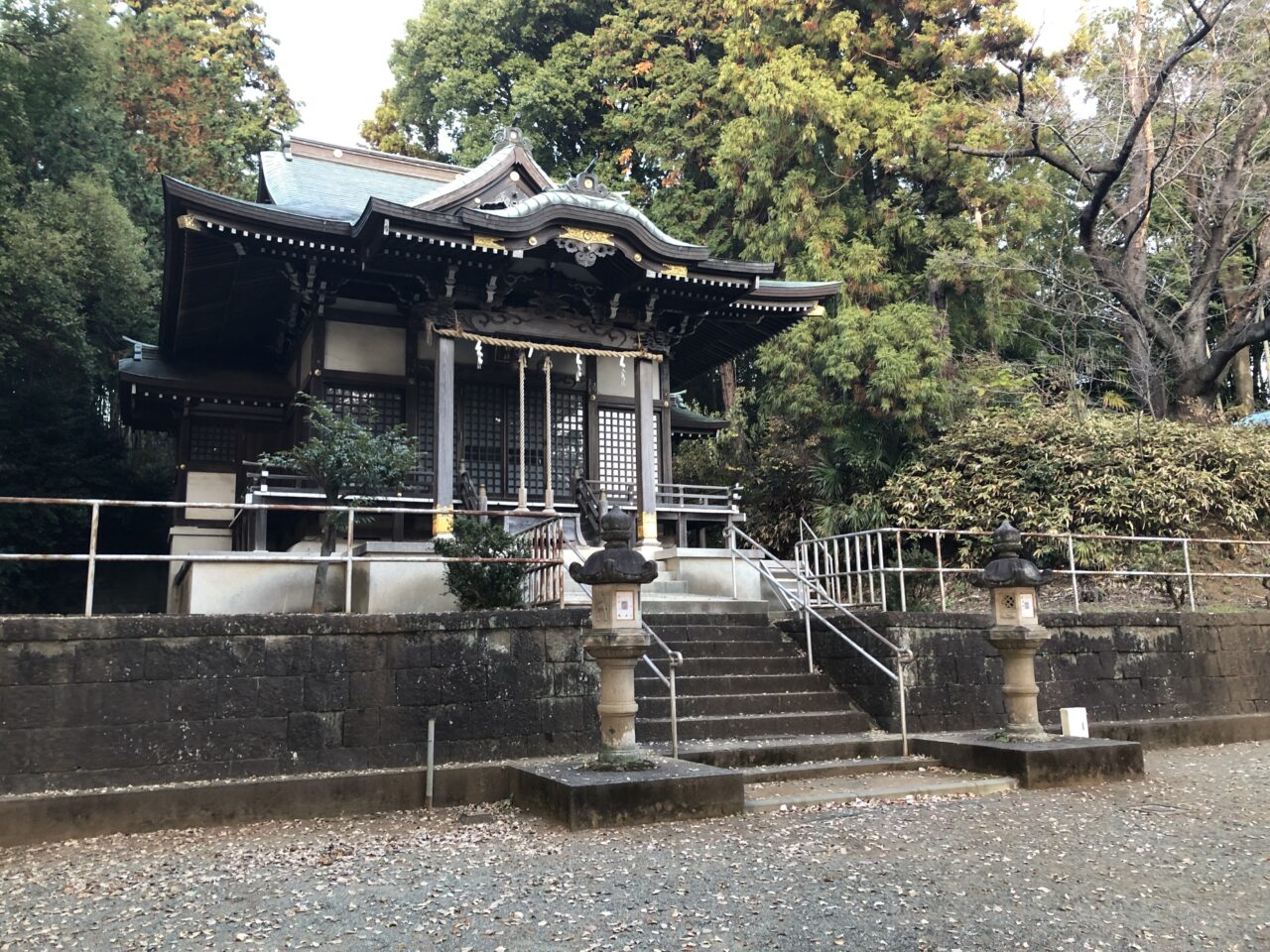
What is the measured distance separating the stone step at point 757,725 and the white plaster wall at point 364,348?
6947 millimetres

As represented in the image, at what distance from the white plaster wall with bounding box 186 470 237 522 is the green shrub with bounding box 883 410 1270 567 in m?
10.4

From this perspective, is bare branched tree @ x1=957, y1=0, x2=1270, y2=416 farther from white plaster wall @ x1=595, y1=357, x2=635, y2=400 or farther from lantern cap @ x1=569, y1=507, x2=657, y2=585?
lantern cap @ x1=569, y1=507, x2=657, y2=585

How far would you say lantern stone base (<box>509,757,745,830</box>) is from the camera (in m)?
5.51

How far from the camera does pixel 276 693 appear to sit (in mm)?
6469

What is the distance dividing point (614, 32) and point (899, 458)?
15.8m

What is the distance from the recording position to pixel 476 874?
4691 millimetres

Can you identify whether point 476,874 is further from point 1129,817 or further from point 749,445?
point 749,445

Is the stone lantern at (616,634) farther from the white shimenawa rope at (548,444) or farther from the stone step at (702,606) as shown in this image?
the white shimenawa rope at (548,444)

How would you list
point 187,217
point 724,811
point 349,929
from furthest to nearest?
point 187,217
point 724,811
point 349,929

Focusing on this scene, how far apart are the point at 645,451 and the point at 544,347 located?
200cm

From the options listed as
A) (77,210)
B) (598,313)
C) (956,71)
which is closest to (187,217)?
(598,313)

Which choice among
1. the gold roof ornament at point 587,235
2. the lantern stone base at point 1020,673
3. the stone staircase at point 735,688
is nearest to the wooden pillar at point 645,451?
the gold roof ornament at point 587,235

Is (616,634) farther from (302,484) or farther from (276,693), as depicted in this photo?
(302,484)

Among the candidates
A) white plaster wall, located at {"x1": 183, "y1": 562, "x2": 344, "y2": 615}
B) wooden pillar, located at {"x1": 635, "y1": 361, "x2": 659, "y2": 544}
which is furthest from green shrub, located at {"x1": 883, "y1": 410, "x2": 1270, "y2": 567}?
white plaster wall, located at {"x1": 183, "y1": 562, "x2": 344, "y2": 615}
